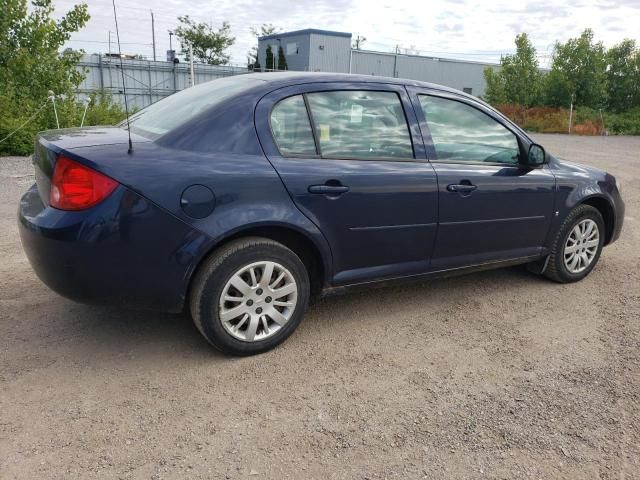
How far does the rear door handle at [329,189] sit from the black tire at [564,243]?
2.23 metres

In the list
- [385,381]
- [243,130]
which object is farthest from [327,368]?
[243,130]

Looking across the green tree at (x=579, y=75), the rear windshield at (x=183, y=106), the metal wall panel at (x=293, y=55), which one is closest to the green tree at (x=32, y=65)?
the rear windshield at (x=183, y=106)

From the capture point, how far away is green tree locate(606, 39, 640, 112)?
1233 inches

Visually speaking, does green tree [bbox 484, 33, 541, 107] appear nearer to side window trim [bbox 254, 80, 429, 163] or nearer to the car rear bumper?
side window trim [bbox 254, 80, 429, 163]

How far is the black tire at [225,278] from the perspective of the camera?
3.07 m

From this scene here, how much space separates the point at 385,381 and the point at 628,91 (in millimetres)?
34685

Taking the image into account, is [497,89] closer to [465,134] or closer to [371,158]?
[465,134]

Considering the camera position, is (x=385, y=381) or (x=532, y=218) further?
(x=532, y=218)

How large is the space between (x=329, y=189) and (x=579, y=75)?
33.5 meters

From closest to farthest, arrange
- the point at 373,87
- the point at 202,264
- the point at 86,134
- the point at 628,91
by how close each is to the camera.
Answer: the point at 202,264
the point at 86,134
the point at 373,87
the point at 628,91

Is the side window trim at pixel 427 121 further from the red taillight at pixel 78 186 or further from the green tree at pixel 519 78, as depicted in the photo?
the green tree at pixel 519 78

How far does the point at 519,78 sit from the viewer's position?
3253cm

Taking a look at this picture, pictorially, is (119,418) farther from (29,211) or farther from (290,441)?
(29,211)

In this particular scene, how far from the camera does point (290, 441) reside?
2580mm
